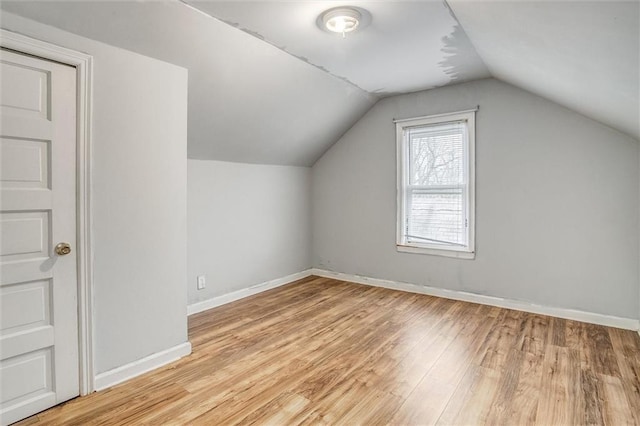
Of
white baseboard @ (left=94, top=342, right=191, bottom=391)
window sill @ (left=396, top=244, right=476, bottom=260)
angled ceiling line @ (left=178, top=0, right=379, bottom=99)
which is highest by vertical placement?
angled ceiling line @ (left=178, top=0, right=379, bottom=99)

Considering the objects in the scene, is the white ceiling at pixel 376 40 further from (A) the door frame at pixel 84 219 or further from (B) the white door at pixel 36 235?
(B) the white door at pixel 36 235

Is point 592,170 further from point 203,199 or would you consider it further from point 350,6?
point 203,199

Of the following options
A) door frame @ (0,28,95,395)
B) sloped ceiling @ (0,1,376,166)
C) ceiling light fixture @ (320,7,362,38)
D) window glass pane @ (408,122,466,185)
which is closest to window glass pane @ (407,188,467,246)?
window glass pane @ (408,122,466,185)

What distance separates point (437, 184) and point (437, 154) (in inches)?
14.1

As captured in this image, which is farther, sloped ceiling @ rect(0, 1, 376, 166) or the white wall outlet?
the white wall outlet

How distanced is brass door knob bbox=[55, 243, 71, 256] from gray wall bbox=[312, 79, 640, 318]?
3.38m

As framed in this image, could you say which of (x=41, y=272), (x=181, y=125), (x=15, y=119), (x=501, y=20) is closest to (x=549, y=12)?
(x=501, y=20)

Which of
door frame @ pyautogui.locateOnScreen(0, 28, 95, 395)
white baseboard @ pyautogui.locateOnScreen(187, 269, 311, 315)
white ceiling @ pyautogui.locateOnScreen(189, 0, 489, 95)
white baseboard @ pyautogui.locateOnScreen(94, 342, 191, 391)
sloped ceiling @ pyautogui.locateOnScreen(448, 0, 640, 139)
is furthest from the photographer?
white baseboard @ pyautogui.locateOnScreen(187, 269, 311, 315)

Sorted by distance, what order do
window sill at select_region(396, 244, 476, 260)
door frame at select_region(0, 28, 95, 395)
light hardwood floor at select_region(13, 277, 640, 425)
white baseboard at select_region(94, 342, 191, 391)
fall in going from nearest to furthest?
light hardwood floor at select_region(13, 277, 640, 425), door frame at select_region(0, 28, 95, 395), white baseboard at select_region(94, 342, 191, 391), window sill at select_region(396, 244, 476, 260)

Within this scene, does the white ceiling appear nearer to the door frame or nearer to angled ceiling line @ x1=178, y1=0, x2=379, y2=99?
angled ceiling line @ x1=178, y1=0, x2=379, y2=99

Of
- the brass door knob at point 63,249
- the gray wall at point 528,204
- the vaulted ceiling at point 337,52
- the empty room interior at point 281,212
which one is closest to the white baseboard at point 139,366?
the empty room interior at point 281,212

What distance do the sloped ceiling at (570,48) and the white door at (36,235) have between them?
8.12 feet

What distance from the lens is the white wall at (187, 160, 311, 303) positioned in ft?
12.0

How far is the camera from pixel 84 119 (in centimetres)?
206
